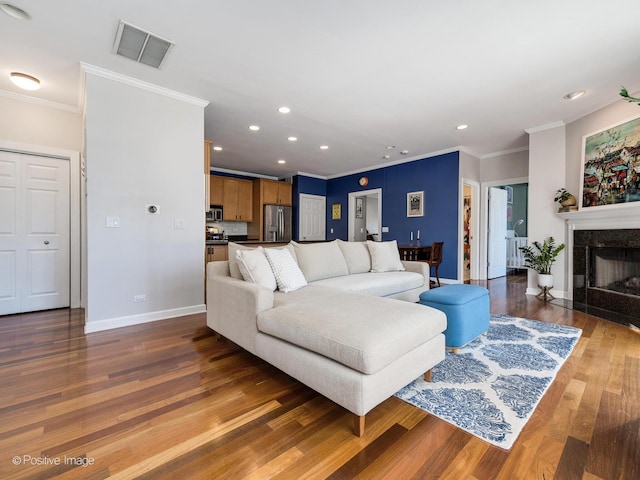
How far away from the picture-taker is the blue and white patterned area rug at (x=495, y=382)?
152cm

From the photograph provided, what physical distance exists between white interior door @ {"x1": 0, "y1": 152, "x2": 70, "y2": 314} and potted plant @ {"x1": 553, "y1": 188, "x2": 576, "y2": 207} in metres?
6.88

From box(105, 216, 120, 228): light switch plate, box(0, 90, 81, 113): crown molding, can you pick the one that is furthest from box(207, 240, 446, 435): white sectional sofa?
box(0, 90, 81, 113): crown molding

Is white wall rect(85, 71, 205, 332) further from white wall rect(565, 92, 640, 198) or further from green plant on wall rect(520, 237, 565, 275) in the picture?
white wall rect(565, 92, 640, 198)

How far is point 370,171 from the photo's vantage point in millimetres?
7234

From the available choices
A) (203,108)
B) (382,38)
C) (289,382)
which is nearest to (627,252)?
(382,38)

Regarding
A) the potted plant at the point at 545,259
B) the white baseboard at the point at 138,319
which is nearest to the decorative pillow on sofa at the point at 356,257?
the white baseboard at the point at 138,319

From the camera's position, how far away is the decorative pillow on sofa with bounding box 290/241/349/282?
123 inches

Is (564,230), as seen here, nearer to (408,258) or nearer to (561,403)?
(408,258)

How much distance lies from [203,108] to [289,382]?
3.35 metres

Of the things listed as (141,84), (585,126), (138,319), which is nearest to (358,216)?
(585,126)

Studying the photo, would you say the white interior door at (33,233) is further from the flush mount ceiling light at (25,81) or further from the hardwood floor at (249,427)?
the hardwood floor at (249,427)

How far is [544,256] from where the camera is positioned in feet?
14.3

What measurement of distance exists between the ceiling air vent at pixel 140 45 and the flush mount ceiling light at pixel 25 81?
1296 mm

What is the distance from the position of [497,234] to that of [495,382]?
5.62 m
